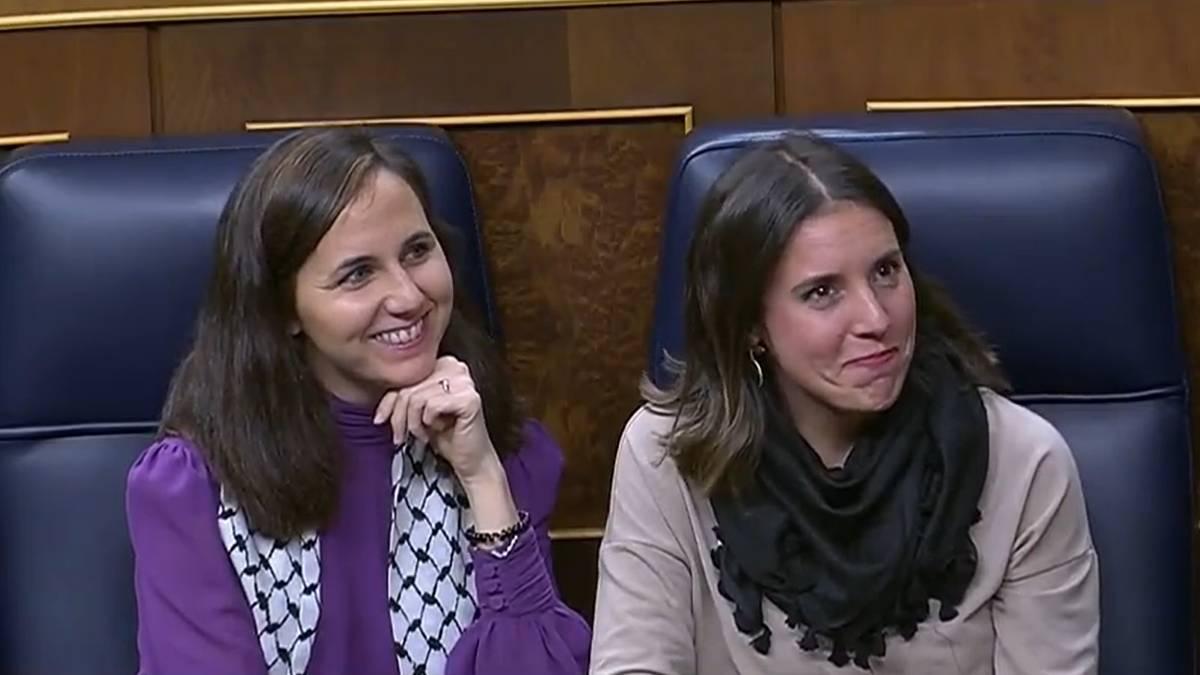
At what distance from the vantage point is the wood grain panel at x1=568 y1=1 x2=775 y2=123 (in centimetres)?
193

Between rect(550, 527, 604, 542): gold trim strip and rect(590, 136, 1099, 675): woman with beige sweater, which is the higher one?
rect(590, 136, 1099, 675): woman with beige sweater

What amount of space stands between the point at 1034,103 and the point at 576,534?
→ 70cm

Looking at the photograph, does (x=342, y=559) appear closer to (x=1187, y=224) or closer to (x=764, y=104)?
(x=764, y=104)

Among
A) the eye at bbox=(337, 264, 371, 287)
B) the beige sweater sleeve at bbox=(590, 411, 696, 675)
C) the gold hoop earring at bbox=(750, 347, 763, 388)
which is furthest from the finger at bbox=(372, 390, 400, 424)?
the gold hoop earring at bbox=(750, 347, 763, 388)

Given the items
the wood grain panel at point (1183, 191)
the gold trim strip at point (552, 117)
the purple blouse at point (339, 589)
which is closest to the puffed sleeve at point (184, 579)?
the purple blouse at point (339, 589)

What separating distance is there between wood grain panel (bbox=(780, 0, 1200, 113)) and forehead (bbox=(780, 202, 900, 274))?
1.62 ft

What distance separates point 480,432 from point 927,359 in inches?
16.2

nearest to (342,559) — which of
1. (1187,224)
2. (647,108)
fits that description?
(647,108)

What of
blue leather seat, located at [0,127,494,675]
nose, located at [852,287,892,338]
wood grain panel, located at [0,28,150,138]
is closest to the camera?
nose, located at [852,287,892,338]

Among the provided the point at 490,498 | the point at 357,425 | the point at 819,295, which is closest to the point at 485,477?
the point at 490,498

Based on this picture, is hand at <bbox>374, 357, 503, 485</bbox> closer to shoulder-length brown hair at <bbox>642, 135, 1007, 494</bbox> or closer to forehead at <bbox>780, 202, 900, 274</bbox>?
shoulder-length brown hair at <bbox>642, 135, 1007, 494</bbox>

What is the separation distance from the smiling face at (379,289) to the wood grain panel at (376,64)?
14.7 inches

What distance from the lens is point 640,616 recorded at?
1.51m

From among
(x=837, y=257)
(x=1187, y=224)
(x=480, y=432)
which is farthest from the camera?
(x=1187, y=224)
